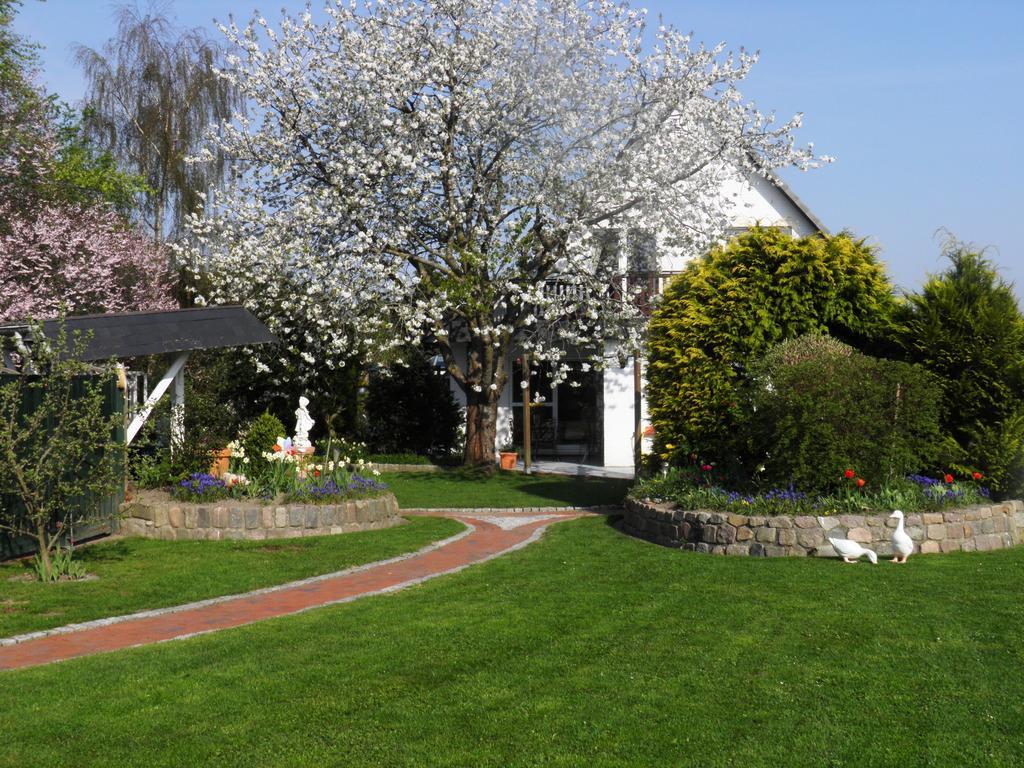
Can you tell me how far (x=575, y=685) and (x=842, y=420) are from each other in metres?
6.44

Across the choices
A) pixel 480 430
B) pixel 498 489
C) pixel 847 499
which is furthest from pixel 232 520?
pixel 480 430

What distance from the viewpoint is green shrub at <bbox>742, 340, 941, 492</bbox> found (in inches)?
454

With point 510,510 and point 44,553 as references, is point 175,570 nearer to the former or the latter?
point 44,553

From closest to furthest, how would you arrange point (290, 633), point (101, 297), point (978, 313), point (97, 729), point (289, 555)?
point (97, 729), point (290, 633), point (289, 555), point (978, 313), point (101, 297)

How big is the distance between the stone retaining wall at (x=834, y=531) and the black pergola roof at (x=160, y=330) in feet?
21.4

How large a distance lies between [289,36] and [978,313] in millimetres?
13657

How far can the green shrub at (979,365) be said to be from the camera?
12.7m

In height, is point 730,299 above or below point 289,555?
above

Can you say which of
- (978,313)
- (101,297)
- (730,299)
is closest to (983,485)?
(978,313)

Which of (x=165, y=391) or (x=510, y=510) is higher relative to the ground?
(x=165, y=391)

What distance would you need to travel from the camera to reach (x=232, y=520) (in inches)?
519

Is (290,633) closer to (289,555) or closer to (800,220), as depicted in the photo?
(289,555)

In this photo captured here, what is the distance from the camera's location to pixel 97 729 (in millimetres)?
5609

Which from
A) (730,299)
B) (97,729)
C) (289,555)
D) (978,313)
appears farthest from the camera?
(730,299)
